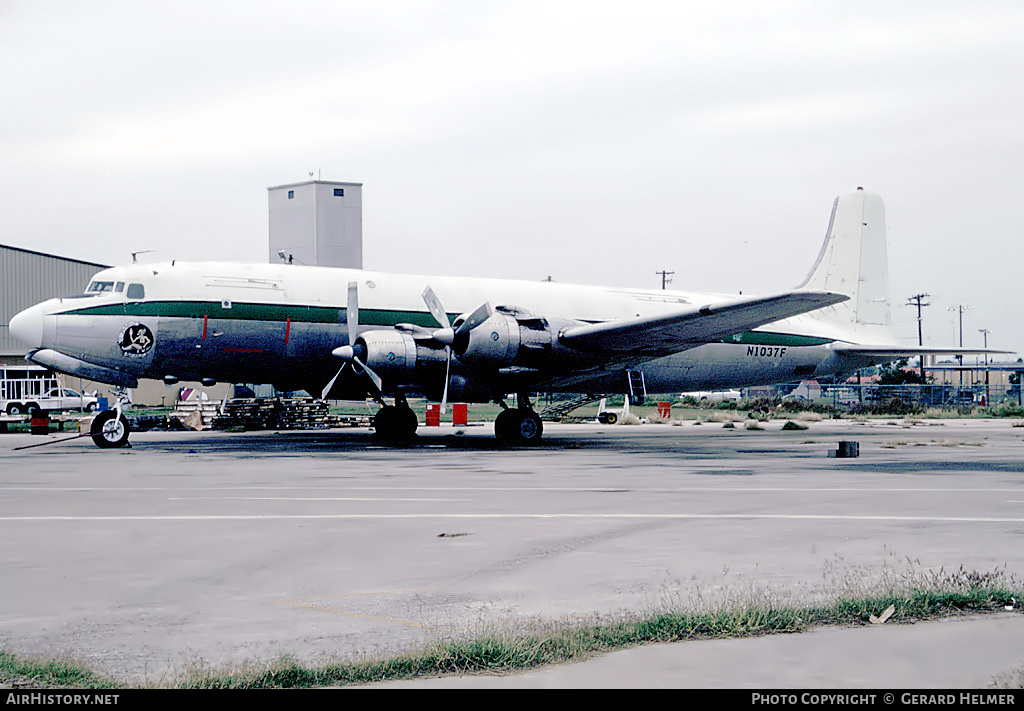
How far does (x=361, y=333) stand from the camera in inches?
973

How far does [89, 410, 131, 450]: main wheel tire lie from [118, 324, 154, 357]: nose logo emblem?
189 cm

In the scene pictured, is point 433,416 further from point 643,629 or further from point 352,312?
point 643,629

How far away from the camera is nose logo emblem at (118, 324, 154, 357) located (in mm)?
23016

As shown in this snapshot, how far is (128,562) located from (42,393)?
58747mm

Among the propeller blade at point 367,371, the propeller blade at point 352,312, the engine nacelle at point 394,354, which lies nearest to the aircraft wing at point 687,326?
the engine nacelle at point 394,354

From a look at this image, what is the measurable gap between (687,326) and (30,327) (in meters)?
15.9

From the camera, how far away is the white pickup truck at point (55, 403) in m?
52.8

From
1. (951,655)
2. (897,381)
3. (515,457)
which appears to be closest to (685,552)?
(951,655)

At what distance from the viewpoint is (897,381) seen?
87.4 metres

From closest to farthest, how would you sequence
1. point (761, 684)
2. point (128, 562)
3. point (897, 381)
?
point (761, 684) < point (128, 562) < point (897, 381)

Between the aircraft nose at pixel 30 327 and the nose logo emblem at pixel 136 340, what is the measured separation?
6.01ft

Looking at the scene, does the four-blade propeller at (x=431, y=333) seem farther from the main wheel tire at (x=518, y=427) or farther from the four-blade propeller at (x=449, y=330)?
the main wheel tire at (x=518, y=427)

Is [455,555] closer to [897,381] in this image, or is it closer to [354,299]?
[354,299]

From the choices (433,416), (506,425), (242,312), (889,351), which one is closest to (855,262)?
(889,351)
